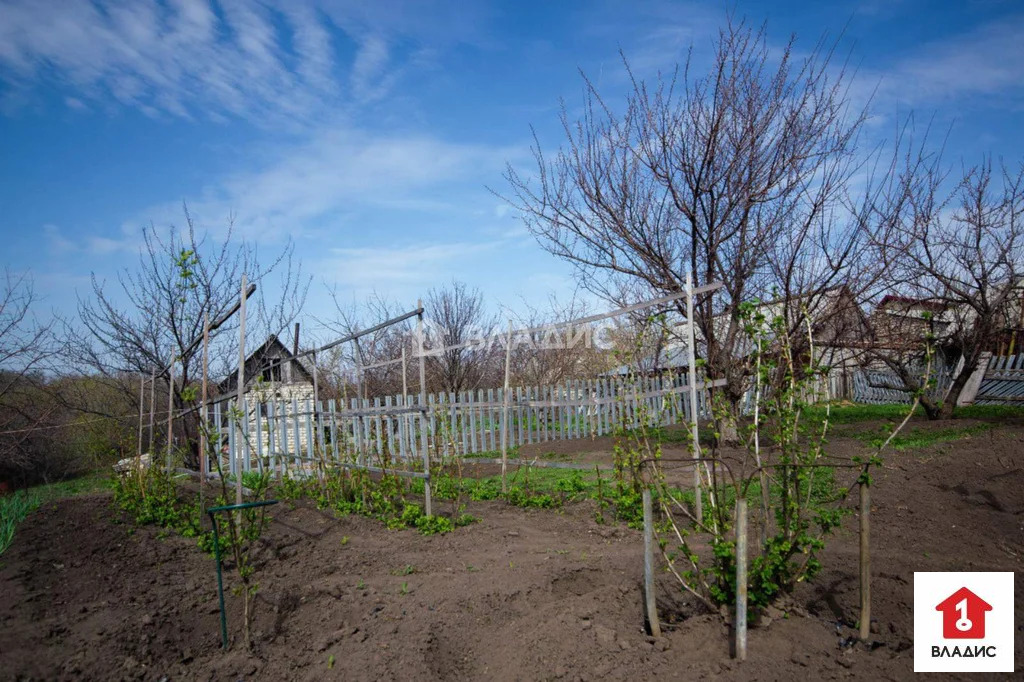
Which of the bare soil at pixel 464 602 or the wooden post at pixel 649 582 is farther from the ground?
the wooden post at pixel 649 582

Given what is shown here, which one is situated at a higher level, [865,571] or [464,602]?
[865,571]

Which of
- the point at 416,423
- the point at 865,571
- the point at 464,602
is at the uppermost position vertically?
the point at 865,571

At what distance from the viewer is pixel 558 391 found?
13336 mm

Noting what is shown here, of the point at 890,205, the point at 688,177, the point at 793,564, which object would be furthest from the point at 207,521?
the point at 890,205

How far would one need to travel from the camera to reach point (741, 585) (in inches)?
106

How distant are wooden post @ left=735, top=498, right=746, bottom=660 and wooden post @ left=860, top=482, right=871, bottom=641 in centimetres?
63

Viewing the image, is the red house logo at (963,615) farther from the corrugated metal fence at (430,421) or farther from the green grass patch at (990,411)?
the green grass patch at (990,411)

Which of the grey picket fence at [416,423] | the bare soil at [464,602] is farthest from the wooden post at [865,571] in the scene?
the grey picket fence at [416,423]

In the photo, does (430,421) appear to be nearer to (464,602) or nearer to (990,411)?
(464,602)

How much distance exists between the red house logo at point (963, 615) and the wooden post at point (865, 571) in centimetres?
33

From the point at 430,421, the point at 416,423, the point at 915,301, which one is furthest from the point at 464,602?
the point at 915,301

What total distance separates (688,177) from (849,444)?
417 centimetres

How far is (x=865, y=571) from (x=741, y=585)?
69 cm

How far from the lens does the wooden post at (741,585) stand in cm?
269
